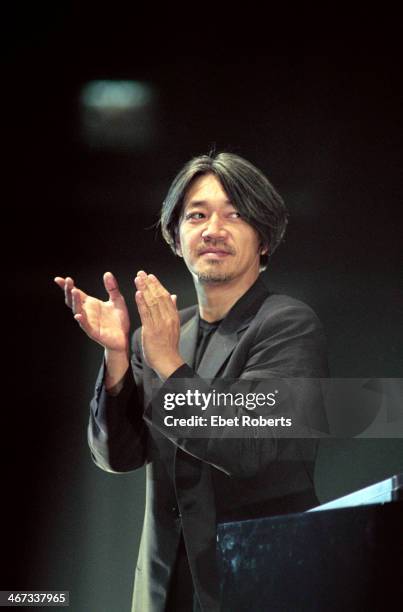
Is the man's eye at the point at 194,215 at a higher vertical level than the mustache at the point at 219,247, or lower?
higher

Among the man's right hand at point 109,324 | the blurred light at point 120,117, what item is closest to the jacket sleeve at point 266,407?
the man's right hand at point 109,324

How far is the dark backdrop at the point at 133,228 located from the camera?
6.63 ft

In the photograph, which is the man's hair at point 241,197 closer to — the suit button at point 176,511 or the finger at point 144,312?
the finger at point 144,312

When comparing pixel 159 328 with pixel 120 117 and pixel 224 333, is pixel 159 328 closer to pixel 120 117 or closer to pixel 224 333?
pixel 224 333

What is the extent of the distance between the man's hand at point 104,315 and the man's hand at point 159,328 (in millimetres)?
109

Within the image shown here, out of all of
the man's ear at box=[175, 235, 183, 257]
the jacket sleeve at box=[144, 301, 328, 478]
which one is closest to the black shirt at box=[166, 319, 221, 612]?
the jacket sleeve at box=[144, 301, 328, 478]

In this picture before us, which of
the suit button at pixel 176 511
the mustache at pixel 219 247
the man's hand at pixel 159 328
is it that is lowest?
the suit button at pixel 176 511

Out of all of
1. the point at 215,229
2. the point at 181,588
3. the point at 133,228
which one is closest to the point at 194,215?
the point at 215,229

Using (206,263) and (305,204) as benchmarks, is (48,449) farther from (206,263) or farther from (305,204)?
(305,204)

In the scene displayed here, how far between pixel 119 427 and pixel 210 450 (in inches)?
10.7

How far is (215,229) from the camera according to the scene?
196 cm

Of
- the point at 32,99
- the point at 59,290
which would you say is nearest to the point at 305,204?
the point at 59,290

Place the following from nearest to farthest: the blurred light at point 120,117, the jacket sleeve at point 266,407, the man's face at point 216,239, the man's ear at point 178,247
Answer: the jacket sleeve at point 266,407, the man's face at point 216,239, the man's ear at point 178,247, the blurred light at point 120,117

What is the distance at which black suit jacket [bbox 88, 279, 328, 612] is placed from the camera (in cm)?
160
